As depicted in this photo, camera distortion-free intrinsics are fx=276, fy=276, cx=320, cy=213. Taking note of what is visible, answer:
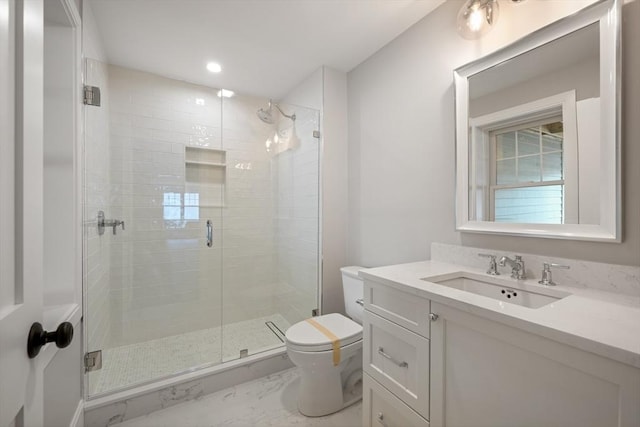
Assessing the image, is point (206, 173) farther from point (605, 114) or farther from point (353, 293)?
point (605, 114)

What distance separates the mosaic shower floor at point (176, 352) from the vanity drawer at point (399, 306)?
47.6 inches

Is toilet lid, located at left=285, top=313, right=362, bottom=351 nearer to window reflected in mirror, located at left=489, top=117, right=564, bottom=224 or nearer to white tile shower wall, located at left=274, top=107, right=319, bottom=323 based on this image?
white tile shower wall, located at left=274, top=107, right=319, bottom=323

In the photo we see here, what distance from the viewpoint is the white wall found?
39.1 inches

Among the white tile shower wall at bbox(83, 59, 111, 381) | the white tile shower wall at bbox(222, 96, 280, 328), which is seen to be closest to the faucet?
the white tile shower wall at bbox(222, 96, 280, 328)

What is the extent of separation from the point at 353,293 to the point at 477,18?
5.64 ft

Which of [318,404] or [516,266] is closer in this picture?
[516,266]

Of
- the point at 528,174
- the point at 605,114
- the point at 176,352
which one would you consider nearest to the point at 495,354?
the point at 528,174

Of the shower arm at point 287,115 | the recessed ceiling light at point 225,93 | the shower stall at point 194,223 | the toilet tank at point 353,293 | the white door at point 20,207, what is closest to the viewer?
the white door at point 20,207

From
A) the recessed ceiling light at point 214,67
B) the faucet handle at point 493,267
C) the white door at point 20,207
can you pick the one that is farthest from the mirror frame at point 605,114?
the recessed ceiling light at point 214,67

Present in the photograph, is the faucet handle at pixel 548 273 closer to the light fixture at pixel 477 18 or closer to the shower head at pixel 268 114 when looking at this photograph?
the light fixture at pixel 477 18

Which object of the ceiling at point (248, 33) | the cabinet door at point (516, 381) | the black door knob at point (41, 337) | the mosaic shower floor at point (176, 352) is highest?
the ceiling at point (248, 33)

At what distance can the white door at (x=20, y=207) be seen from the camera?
49 centimetres

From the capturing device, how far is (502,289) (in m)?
1.22

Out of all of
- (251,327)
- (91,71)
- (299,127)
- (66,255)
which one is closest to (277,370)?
(251,327)
